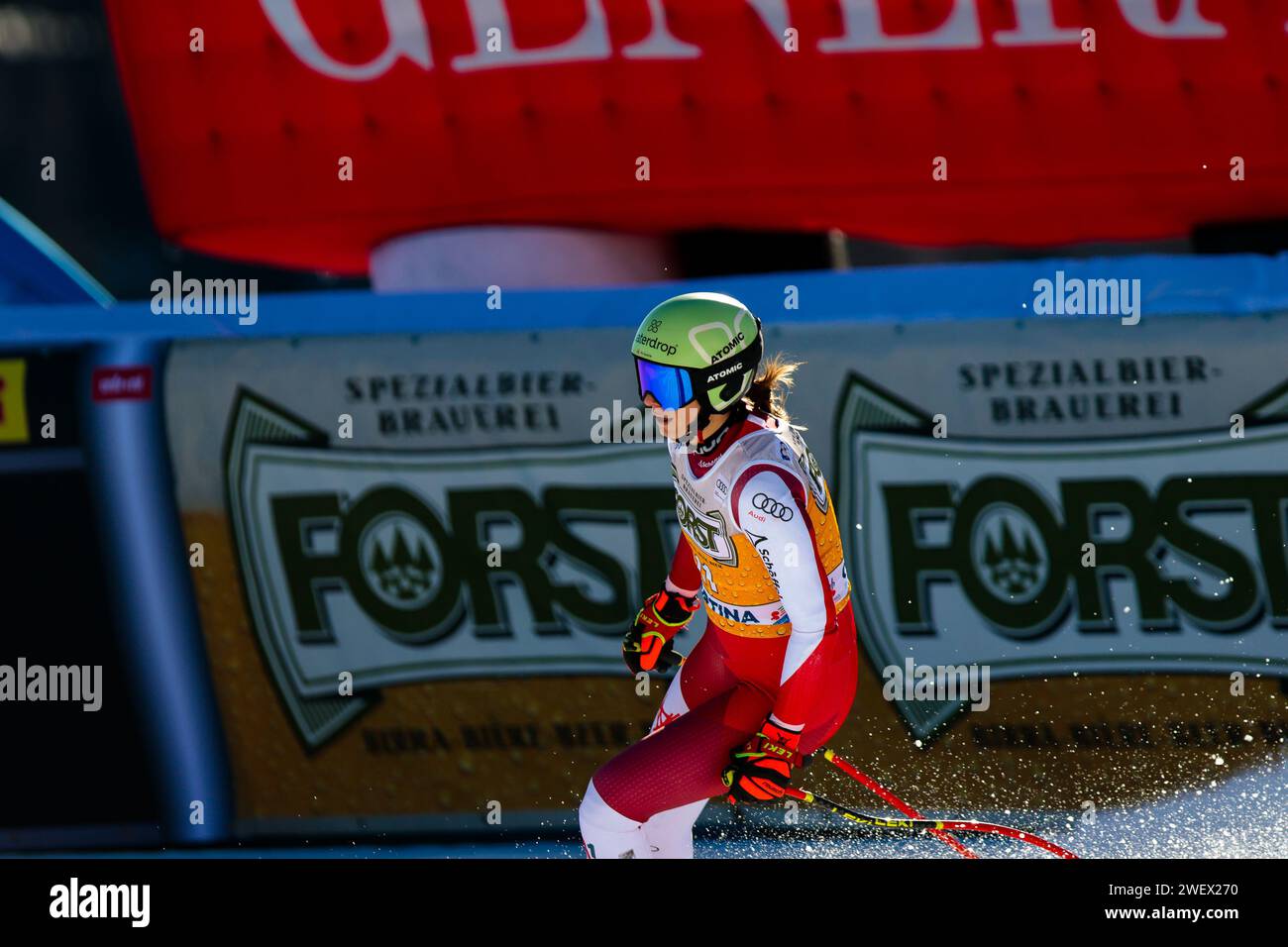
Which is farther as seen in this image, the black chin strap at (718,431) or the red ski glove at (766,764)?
the black chin strap at (718,431)

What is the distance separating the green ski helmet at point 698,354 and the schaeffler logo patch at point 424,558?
1.86m

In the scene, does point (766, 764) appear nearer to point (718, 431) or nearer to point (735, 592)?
point (735, 592)

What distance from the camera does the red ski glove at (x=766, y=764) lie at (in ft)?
13.6

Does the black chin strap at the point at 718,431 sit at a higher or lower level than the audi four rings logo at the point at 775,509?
higher

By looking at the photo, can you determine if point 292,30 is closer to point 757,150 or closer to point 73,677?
point 757,150

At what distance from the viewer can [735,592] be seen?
454 cm

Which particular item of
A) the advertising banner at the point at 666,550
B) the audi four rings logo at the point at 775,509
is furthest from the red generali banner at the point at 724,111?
the audi four rings logo at the point at 775,509

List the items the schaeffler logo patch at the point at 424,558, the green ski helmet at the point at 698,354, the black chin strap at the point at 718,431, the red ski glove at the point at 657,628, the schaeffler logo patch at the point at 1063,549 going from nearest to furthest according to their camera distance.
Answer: the green ski helmet at the point at 698,354 → the black chin strap at the point at 718,431 → the red ski glove at the point at 657,628 → the schaeffler logo patch at the point at 1063,549 → the schaeffler logo patch at the point at 424,558

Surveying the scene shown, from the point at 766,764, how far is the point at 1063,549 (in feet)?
7.62

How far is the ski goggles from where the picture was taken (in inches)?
169

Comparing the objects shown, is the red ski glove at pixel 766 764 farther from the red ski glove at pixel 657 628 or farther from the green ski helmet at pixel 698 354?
the green ski helmet at pixel 698 354

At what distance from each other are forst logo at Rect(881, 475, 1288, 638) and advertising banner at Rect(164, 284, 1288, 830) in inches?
0.4

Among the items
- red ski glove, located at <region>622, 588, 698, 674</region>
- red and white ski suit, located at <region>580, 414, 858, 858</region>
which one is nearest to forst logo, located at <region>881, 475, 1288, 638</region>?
red ski glove, located at <region>622, 588, 698, 674</region>
